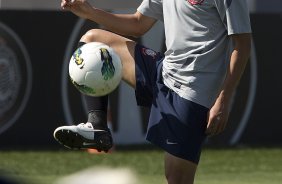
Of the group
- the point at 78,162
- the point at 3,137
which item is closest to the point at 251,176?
the point at 78,162

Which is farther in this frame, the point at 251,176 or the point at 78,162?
the point at 78,162

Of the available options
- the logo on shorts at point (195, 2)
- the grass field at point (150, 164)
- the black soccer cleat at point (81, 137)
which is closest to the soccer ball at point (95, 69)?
the black soccer cleat at point (81, 137)

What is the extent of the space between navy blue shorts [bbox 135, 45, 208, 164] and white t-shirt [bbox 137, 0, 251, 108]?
61mm

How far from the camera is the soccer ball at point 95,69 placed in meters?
5.07

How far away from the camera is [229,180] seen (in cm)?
877

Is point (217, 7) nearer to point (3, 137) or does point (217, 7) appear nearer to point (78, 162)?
point (78, 162)

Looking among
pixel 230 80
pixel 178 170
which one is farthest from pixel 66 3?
pixel 178 170

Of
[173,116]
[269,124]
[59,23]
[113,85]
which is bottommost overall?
[269,124]

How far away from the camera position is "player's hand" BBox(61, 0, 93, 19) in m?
5.22

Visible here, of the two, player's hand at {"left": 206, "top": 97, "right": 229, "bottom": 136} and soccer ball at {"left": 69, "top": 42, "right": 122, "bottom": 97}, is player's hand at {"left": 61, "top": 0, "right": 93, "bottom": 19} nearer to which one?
soccer ball at {"left": 69, "top": 42, "right": 122, "bottom": 97}

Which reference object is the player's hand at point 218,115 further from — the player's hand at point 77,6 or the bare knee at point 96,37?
the player's hand at point 77,6

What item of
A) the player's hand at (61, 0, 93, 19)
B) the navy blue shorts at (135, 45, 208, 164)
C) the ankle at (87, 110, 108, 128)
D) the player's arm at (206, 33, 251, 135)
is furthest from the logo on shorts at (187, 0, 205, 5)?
the ankle at (87, 110, 108, 128)

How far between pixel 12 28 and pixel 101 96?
5846 millimetres

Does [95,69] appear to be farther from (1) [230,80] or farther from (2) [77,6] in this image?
(1) [230,80]
